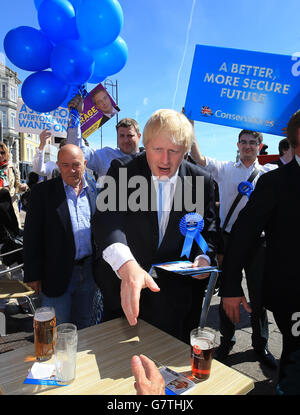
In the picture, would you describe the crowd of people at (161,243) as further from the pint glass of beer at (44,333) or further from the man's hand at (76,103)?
the man's hand at (76,103)

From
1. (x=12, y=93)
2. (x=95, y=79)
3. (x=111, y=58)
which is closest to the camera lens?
(x=111, y=58)

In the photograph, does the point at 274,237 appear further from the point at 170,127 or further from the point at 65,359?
the point at 65,359

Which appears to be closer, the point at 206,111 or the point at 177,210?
the point at 177,210

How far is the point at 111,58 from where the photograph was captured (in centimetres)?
354

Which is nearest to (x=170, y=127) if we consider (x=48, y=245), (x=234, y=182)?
(x=48, y=245)

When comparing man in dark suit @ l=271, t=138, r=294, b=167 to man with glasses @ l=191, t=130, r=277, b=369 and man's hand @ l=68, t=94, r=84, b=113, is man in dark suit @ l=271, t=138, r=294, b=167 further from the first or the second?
man's hand @ l=68, t=94, r=84, b=113

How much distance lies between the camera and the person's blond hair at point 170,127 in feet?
4.14

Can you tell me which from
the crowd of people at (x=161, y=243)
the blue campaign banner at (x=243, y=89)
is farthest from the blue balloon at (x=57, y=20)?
→ the crowd of people at (x=161, y=243)

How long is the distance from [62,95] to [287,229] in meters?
2.91

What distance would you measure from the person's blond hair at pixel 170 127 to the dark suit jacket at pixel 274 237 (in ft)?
1.91

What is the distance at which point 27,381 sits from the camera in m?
1.07

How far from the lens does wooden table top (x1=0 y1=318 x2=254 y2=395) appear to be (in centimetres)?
104

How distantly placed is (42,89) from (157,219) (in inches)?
104

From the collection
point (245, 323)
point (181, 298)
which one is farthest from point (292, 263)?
point (245, 323)
